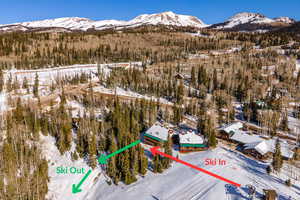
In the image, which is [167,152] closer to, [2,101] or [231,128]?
[231,128]

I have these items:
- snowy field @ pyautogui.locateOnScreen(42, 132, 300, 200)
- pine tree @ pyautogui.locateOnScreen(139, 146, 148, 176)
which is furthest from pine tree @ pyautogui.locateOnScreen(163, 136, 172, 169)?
pine tree @ pyautogui.locateOnScreen(139, 146, 148, 176)

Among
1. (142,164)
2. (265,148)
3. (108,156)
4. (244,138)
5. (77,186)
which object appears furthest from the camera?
(244,138)

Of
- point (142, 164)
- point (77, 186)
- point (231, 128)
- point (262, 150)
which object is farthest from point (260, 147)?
point (77, 186)

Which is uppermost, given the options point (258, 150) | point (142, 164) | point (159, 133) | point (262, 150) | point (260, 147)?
point (159, 133)

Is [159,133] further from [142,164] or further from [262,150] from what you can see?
[262,150]

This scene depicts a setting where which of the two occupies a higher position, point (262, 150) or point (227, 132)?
point (227, 132)

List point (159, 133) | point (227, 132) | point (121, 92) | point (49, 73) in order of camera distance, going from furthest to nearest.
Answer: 1. point (49, 73)
2. point (121, 92)
3. point (227, 132)
4. point (159, 133)

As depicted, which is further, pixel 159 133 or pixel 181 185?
pixel 159 133

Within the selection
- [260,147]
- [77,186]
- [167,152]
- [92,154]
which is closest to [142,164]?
[167,152]

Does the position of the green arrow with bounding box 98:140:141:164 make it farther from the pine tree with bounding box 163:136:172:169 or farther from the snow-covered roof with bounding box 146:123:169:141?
the snow-covered roof with bounding box 146:123:169:141

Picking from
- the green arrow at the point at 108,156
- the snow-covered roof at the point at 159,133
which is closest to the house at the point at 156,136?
the snow-covered roof at the point at 159,133
